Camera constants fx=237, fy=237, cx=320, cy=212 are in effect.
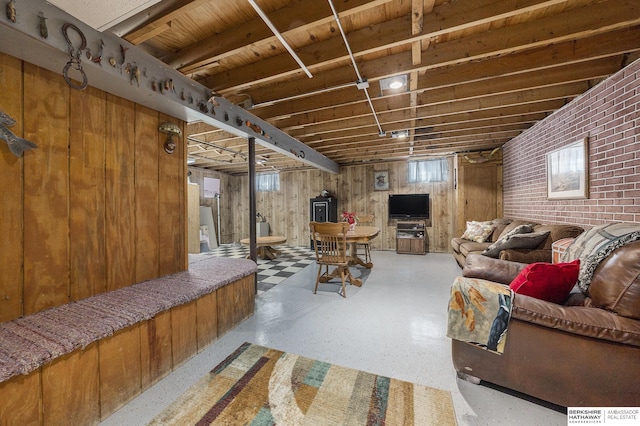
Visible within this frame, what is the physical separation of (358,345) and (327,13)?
2.39m

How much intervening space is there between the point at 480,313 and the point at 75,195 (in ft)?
8.68

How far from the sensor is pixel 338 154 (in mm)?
5434

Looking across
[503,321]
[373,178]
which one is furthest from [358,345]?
[373,178]

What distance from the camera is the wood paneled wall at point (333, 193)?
5.75 meters

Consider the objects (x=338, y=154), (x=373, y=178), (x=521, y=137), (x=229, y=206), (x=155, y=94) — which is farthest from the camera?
(x=229, y=206)

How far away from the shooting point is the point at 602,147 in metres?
2.29

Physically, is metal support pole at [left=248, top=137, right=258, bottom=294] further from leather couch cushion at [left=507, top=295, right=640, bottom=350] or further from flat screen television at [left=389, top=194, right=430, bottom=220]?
flat screen television at [left=389, top=194, right=430, bottom=220]

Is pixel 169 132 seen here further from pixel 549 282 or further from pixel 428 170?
pixel 428 170

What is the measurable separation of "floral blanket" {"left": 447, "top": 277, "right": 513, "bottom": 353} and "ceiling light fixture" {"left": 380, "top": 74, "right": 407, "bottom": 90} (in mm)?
1862

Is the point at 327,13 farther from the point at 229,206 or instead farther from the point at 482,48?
the point at 229,206

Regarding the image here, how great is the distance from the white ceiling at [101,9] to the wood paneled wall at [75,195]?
→ 17.4 inches

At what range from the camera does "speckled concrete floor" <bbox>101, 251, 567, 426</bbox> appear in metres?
1.33

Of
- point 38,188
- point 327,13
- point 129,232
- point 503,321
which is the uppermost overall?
point 327,13

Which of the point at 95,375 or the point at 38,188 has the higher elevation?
the point at 38,188
